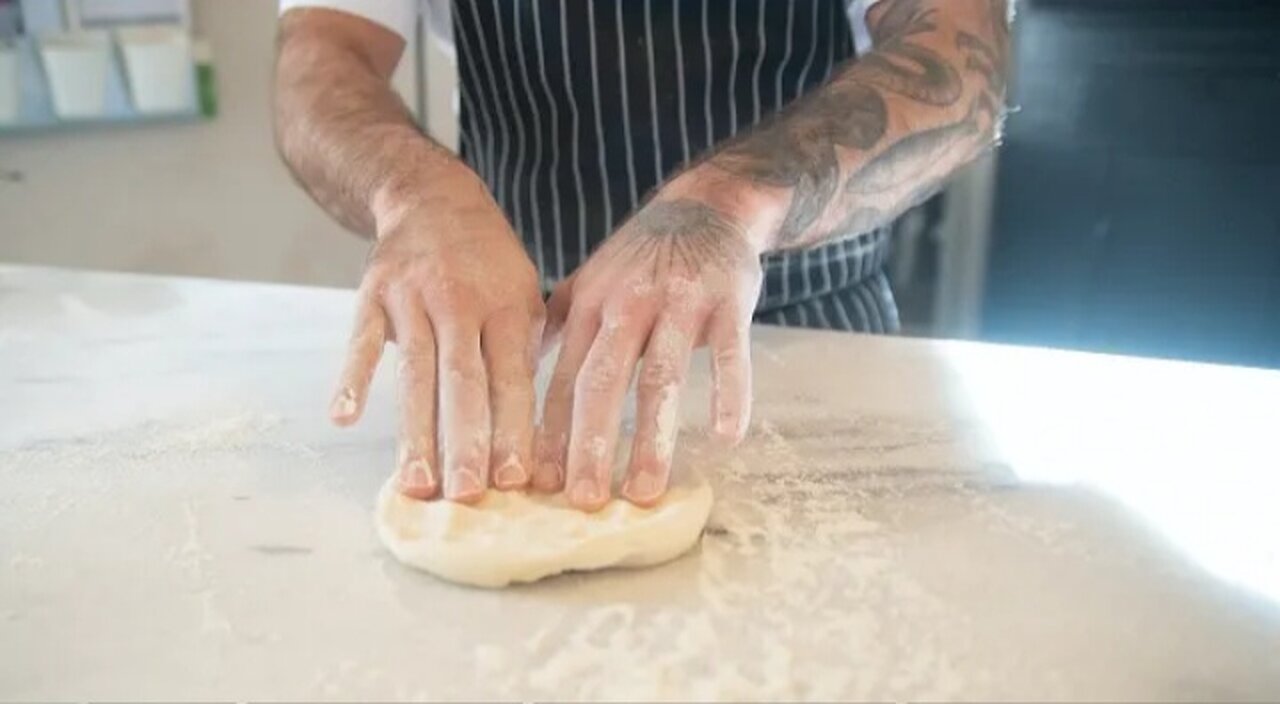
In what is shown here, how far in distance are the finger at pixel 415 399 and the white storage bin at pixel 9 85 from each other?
3.63 feet

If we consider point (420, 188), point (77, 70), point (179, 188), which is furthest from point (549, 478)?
point (179, 188)

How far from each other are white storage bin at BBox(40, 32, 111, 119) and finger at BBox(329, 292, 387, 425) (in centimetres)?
107

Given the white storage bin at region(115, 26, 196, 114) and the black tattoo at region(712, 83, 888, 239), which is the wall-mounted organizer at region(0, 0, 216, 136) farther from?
the black tattoo at region(712, 83, 888, 239)

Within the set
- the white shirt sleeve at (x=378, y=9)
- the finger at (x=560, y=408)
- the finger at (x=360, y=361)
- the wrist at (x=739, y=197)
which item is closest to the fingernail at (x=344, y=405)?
the finger at (x=360, y=361)

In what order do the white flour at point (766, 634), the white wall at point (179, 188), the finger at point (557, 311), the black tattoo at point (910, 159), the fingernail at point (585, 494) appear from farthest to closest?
the white wall at point (179, 188)
the black tattoo at point (910, 159)
the finger at point (557, 311)
the fingernail at point (585, 494)
the white flour at point (766, 634)

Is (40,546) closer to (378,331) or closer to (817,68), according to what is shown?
(378,331)

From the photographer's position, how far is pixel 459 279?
2.62 ft

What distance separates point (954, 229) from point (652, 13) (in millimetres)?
1020

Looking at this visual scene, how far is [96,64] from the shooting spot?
169cm

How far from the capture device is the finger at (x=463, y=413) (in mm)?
725

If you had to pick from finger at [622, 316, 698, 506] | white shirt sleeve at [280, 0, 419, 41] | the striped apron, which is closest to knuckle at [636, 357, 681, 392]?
finger at [622, 316, 698, 506]

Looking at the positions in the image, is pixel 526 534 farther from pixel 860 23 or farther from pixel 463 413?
pixel 860 23

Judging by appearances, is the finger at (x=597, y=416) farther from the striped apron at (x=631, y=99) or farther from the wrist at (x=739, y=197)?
the striped apron at (x=631, y=99)

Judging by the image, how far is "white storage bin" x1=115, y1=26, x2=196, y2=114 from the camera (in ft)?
5.65
